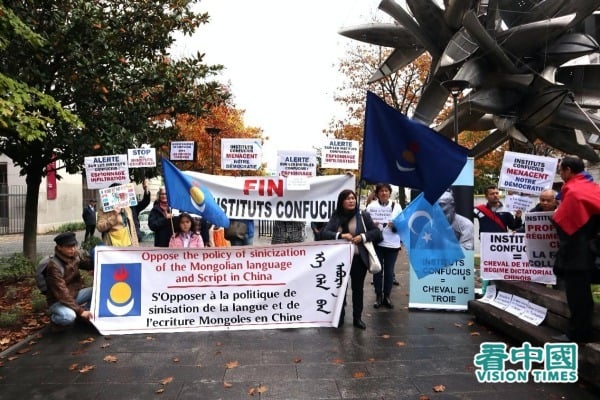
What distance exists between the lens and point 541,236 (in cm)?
531

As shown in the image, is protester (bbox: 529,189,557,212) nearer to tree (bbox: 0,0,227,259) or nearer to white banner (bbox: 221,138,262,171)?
white banner (bbox: 221,138,262,171)

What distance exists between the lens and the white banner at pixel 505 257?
244 inches

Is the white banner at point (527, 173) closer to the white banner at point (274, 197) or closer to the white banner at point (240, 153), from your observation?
the white banner at point (274, 197)

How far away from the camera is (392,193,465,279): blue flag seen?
6.94 meters

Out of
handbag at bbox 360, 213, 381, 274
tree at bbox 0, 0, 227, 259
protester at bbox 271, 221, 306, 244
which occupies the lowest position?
handbag at bbox 360, 213, 381, 274

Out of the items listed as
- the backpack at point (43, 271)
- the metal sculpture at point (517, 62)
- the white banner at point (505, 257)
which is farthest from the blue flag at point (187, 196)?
the metal sculpture at point (517, 62)

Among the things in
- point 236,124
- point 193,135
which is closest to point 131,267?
point 193,135

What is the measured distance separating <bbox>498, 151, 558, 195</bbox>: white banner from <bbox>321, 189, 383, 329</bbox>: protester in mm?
2652

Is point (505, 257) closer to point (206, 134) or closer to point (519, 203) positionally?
point (519, 203)

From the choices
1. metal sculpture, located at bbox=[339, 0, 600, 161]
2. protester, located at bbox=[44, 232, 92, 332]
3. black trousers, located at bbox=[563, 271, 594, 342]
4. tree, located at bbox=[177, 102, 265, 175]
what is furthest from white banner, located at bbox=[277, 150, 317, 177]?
tree, located at bbox=[177, 102, 265, 175]

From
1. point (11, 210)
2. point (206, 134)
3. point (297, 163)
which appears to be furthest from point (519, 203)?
point (11, 210)

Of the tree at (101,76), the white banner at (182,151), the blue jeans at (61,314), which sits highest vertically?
the tree at (101,76)

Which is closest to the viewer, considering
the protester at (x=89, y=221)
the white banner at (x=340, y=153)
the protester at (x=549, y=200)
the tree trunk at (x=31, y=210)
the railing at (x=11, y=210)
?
the protester at (x=549, y=200)

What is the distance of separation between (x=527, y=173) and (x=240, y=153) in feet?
18.1
